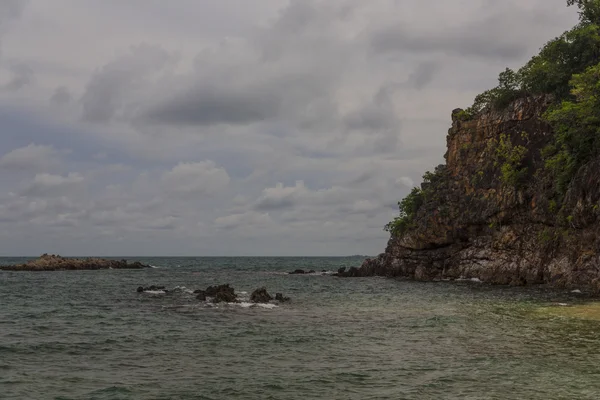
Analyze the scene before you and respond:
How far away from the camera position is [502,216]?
72.2 m

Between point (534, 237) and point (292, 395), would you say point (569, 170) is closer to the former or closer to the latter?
point (534, 237)

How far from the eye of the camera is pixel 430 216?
8381 cm

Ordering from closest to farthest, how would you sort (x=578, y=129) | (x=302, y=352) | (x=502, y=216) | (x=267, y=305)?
(x=302, y=352), (x=267, y=305), (x=578, y=129), (x=502, y=216)

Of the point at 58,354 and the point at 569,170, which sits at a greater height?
the point at 569,170

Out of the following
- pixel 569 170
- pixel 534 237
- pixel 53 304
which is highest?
pixel 569 170

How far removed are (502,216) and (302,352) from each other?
5502 cm

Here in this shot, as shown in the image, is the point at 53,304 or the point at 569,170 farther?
the point at 569,170

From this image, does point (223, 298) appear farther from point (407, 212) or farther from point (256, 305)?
point (407, 212)

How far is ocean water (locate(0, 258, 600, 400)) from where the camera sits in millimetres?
18781

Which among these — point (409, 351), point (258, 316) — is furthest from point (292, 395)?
point (258, 316)

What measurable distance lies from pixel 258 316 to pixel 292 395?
67.8 feet

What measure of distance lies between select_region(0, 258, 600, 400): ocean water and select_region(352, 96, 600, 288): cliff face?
16.0 metres

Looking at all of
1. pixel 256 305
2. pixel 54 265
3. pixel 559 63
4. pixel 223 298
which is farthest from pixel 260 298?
pixel 54 265

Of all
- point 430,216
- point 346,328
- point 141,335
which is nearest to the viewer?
point 141,335
